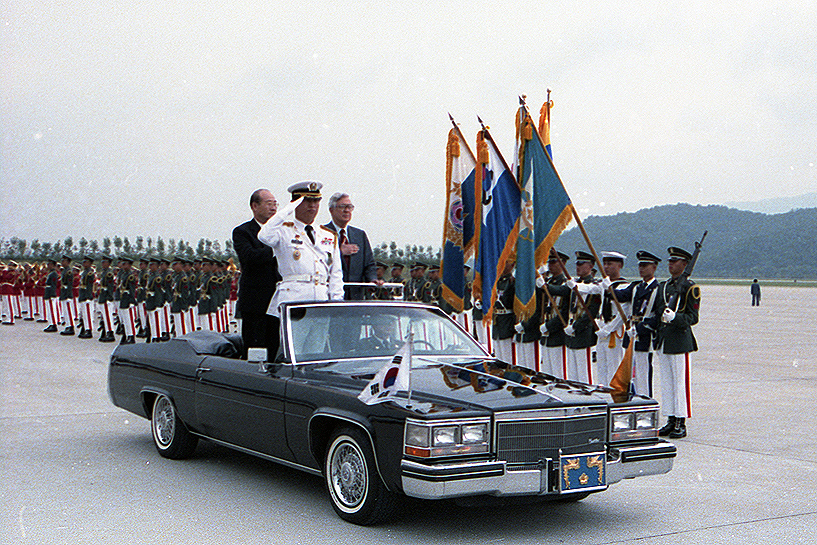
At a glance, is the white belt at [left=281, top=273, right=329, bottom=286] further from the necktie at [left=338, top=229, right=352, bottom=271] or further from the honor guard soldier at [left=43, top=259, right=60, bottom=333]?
the honor guard soldier at [left=43, top=259, right=60, bottom=333]

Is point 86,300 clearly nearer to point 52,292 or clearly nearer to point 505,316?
point 52,292

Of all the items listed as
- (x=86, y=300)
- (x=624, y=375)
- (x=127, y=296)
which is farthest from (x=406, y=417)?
(x=86, y=300)

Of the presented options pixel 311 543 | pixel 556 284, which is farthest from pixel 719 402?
pixel 311 543

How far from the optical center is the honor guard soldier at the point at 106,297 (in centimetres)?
2033

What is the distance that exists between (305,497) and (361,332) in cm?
116

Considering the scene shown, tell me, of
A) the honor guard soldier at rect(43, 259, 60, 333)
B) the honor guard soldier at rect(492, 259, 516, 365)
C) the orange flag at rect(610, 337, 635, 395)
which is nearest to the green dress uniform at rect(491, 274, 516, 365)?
the honor guard soldier at rect(492, 259, 516, 365)

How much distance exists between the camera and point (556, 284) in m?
10.9

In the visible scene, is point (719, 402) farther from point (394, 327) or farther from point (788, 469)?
point (394, 327)

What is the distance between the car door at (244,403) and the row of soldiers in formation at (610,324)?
2212 mm

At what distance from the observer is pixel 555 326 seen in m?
10.9

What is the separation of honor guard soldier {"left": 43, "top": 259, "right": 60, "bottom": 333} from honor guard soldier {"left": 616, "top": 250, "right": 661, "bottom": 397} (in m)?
17.5

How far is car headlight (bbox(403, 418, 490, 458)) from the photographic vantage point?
4.61 m

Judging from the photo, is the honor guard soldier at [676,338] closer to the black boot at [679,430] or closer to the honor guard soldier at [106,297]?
the black boot at [679,430]

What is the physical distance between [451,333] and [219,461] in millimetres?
2206
